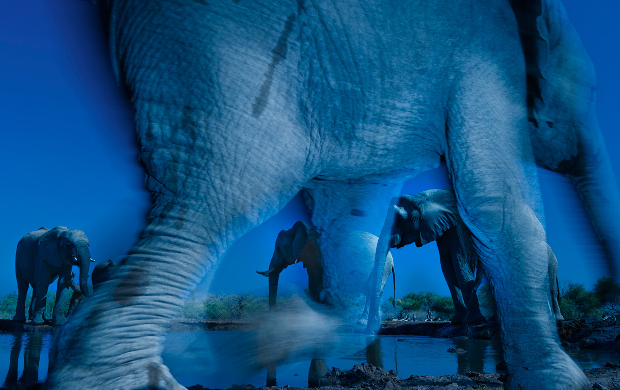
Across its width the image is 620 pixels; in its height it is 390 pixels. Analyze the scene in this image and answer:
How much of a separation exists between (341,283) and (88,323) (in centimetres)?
179

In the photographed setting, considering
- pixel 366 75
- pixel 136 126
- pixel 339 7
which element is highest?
pixel 339 7

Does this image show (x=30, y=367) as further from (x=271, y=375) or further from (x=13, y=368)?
(x=271, y=375)

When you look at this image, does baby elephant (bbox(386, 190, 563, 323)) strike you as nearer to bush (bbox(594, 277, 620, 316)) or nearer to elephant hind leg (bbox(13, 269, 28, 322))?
bush (bbox(594, 277, 620, 316))

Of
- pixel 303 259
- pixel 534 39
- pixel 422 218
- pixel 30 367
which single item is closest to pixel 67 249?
pixel 303 259

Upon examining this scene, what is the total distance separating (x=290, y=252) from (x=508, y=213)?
4060 millimetres

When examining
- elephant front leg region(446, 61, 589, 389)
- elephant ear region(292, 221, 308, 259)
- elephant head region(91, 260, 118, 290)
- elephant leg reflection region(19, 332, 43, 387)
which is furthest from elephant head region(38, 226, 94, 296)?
elephant front leg region(446, 61, 589, 389)

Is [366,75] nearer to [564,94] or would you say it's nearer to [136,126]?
[136,126]

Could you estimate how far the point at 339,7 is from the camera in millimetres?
1473

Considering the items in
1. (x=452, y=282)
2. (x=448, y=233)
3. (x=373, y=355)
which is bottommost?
(x=373, y=355)

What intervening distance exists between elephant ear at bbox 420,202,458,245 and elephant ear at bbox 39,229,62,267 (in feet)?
16.5

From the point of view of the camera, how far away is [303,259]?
15.4ft

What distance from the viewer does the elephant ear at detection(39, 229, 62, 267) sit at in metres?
6.15

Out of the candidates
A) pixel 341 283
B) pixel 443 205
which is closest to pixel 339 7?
pixel 341 283

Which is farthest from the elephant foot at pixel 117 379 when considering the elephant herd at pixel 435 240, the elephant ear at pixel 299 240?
the elephant ear at pixel 299 240
